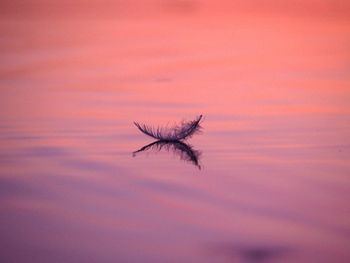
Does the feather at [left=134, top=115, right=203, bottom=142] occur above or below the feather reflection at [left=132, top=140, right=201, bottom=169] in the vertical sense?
above

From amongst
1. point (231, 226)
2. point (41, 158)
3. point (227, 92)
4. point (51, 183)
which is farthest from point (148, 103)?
point (231, 226)

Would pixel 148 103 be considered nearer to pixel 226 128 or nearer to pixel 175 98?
pixel 175 98

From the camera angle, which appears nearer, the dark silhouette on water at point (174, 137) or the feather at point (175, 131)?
the dark silhouette on water at point (174, 137)

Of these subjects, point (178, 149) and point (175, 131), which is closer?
point (178, 149)
